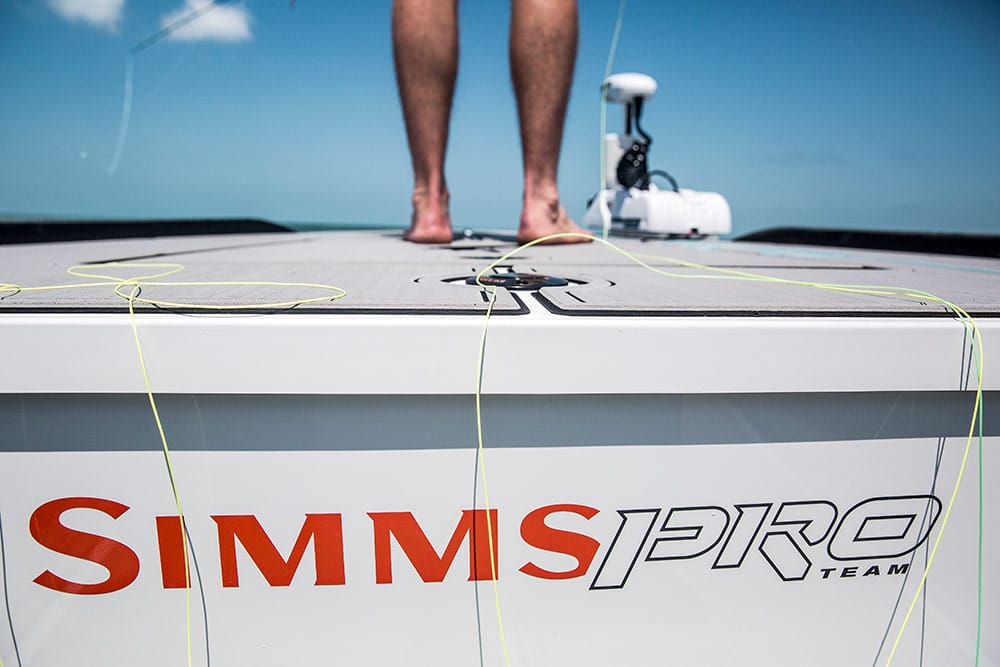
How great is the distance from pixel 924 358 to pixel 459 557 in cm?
39

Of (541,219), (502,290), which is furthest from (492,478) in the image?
(541,219)

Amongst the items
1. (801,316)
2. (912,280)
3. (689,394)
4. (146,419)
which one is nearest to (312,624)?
(146,419)

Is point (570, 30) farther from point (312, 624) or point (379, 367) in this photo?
point (312, 624)

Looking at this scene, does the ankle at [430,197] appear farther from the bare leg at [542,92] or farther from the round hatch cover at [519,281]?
the round hatch cover at [519,281]

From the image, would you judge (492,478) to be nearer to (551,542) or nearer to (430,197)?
(551,542)

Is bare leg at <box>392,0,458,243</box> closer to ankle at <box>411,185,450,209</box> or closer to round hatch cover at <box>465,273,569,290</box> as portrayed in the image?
ankle at <box>411,185,450,209</box>

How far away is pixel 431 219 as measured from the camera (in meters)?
1.29

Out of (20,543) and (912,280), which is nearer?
(20,543)

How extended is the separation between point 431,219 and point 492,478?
97cm

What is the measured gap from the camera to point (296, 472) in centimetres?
42

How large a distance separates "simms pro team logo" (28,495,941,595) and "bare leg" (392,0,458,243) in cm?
97

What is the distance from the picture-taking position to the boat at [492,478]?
0.39 m

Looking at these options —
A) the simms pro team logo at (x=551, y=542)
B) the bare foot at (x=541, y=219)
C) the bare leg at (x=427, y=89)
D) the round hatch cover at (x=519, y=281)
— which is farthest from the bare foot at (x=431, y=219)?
the simms pro team logo at (x=551, y=542)

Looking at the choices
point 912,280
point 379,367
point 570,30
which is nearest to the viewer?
point 379,367
